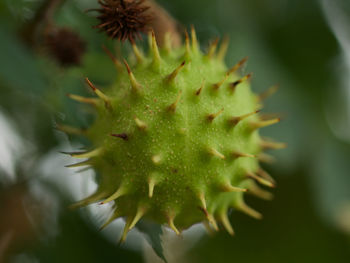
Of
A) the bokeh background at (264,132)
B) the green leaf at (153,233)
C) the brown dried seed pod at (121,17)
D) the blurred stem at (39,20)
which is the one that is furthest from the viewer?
the bokeh background at (264,132)

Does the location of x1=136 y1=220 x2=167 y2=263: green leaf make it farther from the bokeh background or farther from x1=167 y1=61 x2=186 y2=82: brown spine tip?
x1=167 y1=61 x2=186 y2=82: brown spine tip

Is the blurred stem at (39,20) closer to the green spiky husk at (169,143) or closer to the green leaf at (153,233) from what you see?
the green spiky husk at (169,143)

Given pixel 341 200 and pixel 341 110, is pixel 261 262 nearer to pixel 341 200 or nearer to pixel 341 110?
pixel 341 200

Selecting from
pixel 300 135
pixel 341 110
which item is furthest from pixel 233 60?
pixel 341 110

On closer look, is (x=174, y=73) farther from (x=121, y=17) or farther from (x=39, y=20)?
(x=39, y=20)

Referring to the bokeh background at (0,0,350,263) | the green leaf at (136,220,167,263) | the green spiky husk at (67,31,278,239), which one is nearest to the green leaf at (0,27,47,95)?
the bokeh background at (0,0,350,263)

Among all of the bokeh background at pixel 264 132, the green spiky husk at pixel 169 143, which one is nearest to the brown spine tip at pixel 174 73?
the green spiky husk at pixel 169 143
